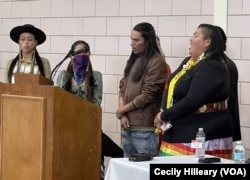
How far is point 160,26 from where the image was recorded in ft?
14.1

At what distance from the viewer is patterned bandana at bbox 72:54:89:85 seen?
148 inches

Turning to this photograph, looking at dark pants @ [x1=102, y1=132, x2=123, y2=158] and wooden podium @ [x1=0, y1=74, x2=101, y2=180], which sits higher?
wooden podium @ [x1=0, y1=74, x2=101, y2=180]

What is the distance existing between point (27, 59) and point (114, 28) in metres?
0.83

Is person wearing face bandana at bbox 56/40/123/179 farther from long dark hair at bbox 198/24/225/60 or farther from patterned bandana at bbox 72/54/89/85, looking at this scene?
long dark hair at bbox 198/24/225/60

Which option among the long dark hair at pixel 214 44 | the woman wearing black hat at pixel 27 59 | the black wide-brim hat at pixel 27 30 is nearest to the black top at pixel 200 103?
the long dark hair at pixel 214 44

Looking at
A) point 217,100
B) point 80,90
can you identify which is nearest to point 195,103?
point 217,100

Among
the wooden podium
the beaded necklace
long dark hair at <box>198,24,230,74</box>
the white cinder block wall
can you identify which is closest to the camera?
the wooden podium

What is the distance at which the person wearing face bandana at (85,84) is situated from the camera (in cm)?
377

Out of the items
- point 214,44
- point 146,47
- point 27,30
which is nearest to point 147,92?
point 146,47

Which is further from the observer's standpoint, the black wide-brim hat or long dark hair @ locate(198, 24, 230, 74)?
the black wide-brim hat

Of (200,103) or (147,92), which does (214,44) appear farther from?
(147,92)

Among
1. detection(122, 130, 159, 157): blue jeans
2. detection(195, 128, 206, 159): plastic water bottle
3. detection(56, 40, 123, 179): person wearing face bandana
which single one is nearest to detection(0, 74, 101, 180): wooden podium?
detection(195, 128, 206, 159): plastic water bottle

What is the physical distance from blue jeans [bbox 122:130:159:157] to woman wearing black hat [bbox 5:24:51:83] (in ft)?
3.03

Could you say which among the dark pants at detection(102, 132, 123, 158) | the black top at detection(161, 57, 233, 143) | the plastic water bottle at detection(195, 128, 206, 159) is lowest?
the dark pants at detection(102, 132, 123, 158)
